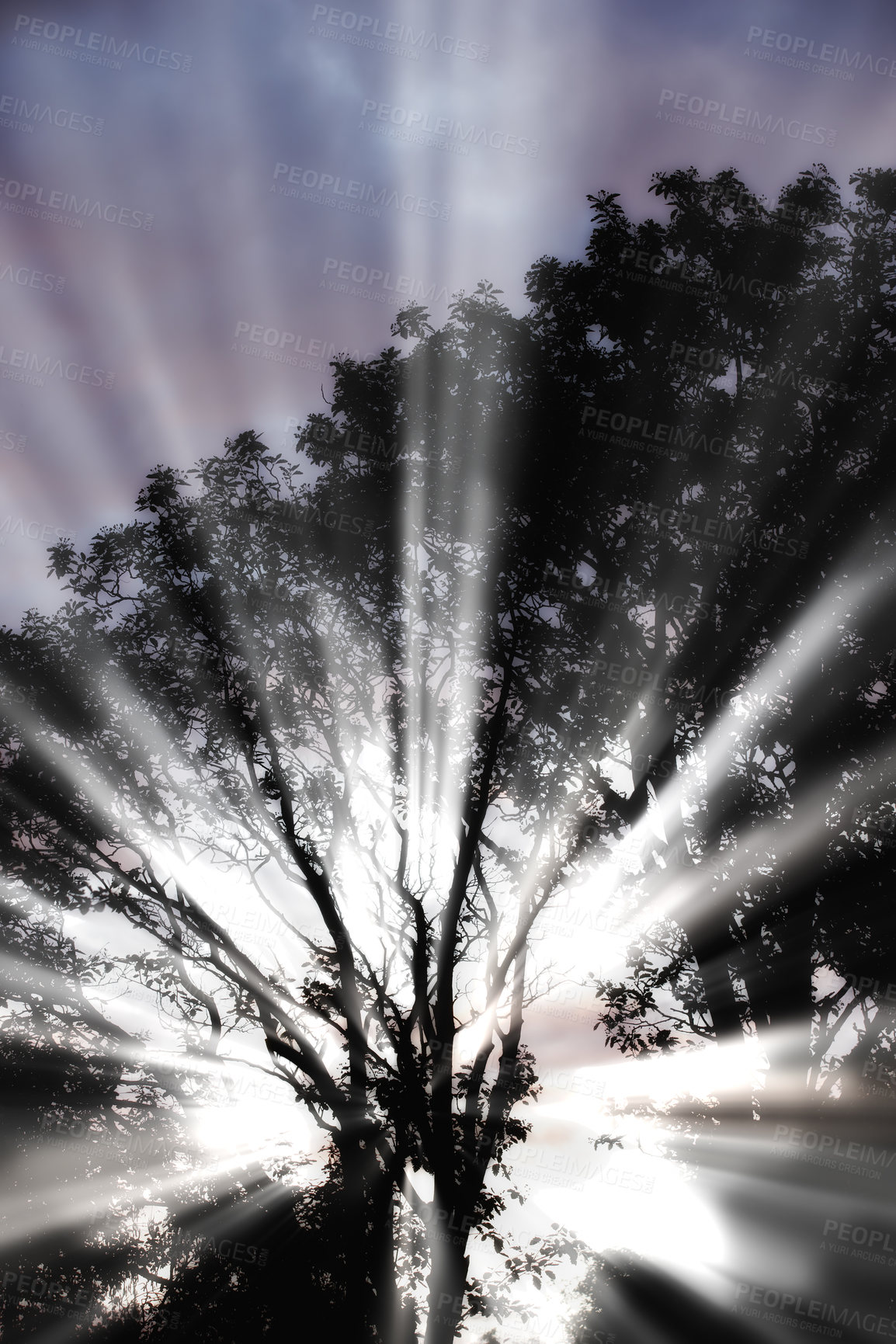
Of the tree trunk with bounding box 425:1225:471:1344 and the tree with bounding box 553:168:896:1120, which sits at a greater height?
the tree with bounding box 553:168:896:1120

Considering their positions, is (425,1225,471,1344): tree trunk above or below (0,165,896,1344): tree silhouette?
below

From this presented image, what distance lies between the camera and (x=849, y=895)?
10031 mm

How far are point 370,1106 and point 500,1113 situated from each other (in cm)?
217

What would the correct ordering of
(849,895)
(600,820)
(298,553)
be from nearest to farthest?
(849,895) → (600,820) → (298,553)

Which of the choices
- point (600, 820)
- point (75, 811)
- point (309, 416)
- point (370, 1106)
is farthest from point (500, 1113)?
point (309, 416)

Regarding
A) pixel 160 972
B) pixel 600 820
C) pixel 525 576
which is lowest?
pixel 160 972

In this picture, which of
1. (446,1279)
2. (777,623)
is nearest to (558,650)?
(777,623)

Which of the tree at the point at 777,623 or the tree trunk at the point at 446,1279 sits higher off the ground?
the tree at the point at 777,623

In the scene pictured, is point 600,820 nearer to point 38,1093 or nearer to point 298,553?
point 298,553

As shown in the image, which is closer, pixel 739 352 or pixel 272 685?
pixel 739 352

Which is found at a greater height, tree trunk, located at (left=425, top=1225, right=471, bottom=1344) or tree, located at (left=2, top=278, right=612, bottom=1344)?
tree, located at (left=2, top=278, right=612, bottom=1344)

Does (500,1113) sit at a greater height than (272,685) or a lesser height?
lesser

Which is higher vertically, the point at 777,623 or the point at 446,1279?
the point at 777,623

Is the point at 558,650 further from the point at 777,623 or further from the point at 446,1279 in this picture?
the point at 446,1279
